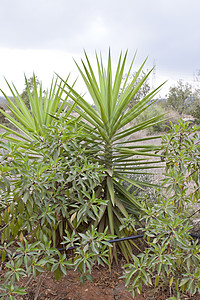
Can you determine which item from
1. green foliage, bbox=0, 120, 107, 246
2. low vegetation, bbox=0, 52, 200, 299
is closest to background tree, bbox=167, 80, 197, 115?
low vegetation, bbox=0, 52, 200, 299

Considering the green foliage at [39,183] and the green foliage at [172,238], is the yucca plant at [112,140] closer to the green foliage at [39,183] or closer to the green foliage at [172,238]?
the green foliage at [172,238]

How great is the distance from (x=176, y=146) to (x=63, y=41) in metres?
4.45

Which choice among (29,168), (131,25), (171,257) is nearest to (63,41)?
(131,25)

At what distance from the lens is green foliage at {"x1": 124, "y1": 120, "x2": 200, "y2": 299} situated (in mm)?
1464

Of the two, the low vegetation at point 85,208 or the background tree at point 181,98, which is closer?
the low vegetation at point 85,208

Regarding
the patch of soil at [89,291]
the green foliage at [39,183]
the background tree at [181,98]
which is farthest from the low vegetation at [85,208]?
the background tree at [181,98]

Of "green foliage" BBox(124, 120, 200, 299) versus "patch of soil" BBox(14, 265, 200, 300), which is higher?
"green foliage" BBox(124, 120, 200, 299)

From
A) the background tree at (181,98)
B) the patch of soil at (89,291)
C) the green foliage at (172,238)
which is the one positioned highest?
the background tree at (181,98)

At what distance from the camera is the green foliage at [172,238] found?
146 centimetres

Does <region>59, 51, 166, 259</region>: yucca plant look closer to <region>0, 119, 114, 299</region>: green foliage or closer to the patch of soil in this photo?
the patch of soil

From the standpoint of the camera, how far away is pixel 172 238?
1.48 m

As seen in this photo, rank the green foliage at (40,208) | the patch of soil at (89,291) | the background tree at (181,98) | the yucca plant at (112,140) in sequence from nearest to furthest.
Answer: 1. the green foliage at (40,208)
2. the patch of soil at (89,291)
3. the yucca plant at (112,140)
4. the background tree at (181,98)

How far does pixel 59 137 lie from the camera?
1.62 m

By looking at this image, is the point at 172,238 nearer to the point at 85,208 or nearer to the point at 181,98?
the point at 85,208
